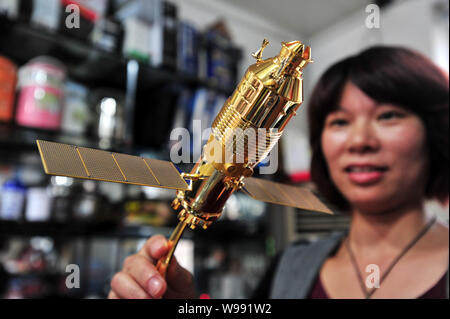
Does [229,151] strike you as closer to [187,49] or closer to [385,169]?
[385,169]

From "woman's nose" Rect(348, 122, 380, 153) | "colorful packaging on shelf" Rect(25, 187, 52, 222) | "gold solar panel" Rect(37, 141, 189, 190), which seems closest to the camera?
"gold solar panel" Rect(37, 141, 189, 190)

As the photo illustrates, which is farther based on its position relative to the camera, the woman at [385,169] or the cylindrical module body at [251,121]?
the woman at [385,169]

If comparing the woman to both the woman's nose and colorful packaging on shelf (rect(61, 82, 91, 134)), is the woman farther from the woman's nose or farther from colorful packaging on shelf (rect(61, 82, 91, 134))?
colorful packaging on shelf (rect(61, 82, 91, 134))

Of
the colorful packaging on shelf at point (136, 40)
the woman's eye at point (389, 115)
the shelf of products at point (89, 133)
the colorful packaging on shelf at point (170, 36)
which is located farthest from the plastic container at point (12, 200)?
the woman's eye at point (389, 115)

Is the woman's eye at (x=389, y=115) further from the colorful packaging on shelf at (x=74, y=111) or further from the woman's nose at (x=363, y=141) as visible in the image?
the colorful packaging on shelf at (x=74, y=111)

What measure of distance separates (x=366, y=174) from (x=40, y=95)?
0.94 metres

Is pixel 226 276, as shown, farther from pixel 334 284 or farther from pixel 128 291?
pixel 128 291

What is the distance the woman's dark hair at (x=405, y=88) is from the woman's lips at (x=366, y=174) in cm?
11

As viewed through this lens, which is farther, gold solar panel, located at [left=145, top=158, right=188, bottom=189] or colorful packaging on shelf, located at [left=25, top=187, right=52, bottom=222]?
colorful packaging on shelf, located at [left=25, top=187, right=52, bottom=222]

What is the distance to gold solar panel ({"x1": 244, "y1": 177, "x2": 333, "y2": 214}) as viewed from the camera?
0.23m

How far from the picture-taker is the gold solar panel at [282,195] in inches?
8.9

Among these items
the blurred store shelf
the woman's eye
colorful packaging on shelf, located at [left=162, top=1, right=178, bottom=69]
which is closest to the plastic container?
the blurred store shelf

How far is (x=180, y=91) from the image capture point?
139 centimetres

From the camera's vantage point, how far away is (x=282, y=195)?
9.4 inches
